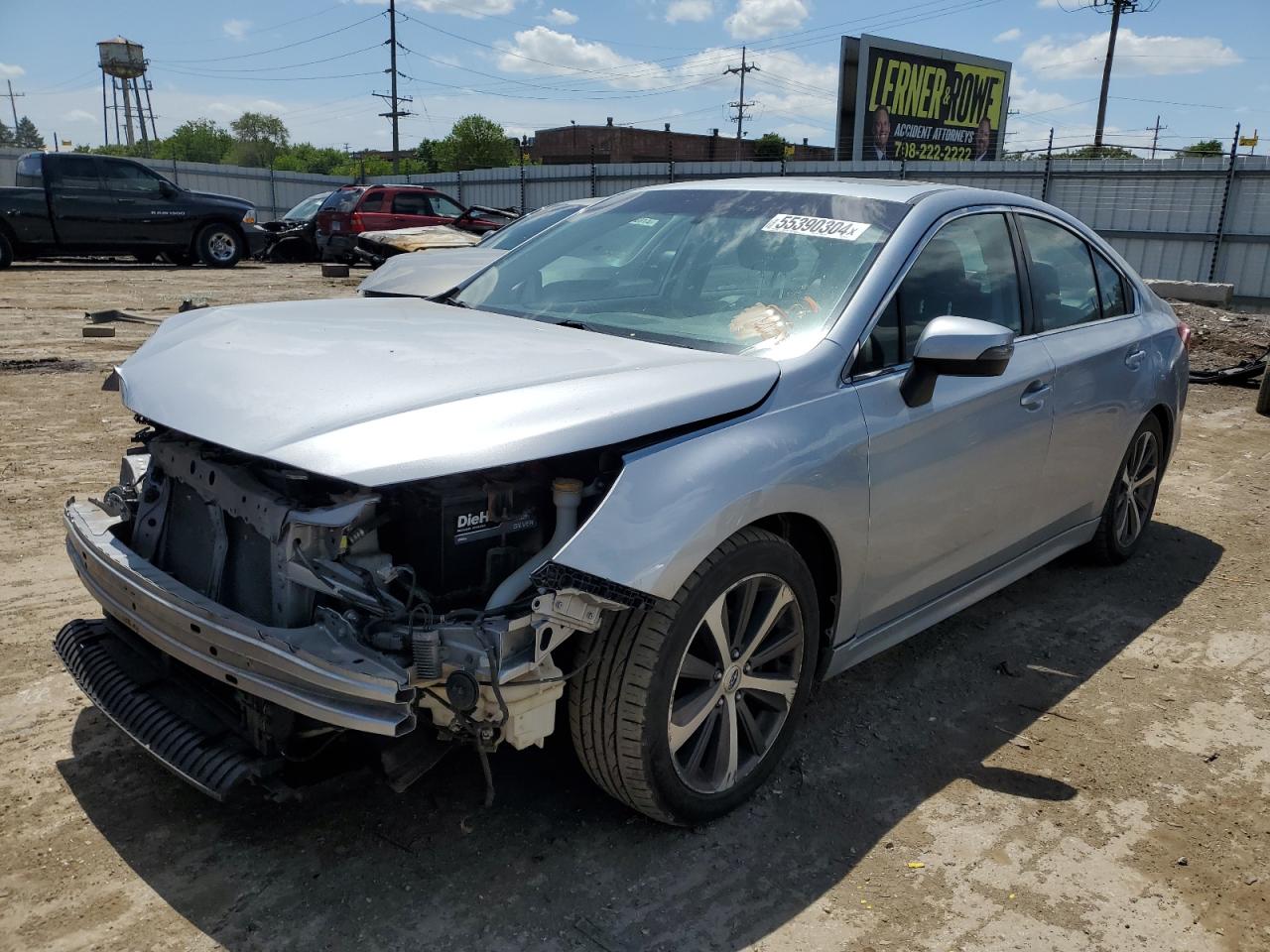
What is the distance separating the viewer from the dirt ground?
94.8 inches

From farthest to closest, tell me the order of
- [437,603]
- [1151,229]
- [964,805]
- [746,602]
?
[1151,229] < [964,805] < [746,602] < [437,603]

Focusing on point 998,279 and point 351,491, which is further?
point 998,279

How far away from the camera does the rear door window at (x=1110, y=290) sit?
14.7 feet

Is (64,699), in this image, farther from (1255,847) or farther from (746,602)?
(1255,847)

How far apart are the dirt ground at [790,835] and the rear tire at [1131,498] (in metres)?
0.71

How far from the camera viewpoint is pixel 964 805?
298cm

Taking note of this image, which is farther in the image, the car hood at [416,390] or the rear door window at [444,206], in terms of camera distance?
the rear door window at [444,206]

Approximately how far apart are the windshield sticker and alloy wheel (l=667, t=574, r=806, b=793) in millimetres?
1278

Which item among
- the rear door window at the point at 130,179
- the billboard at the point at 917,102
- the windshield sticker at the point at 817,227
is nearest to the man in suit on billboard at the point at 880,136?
the billboard at the point at 917,102

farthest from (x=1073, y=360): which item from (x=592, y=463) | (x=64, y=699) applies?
(x=64, y=699)

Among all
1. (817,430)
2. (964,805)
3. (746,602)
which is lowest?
(964,805)

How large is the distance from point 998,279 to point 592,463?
201 cm

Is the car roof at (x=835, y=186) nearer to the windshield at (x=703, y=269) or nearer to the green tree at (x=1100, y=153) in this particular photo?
the windshield at (x=703, y=269)

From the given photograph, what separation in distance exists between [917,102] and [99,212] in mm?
25099
